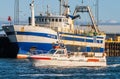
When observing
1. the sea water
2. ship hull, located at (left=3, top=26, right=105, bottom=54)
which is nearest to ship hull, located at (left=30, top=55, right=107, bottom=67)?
the sea water

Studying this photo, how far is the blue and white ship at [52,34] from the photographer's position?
131 m

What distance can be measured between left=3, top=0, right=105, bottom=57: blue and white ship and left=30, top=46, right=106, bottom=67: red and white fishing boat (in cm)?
2518

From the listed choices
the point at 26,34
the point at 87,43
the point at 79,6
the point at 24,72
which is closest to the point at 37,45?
the point at 26,34

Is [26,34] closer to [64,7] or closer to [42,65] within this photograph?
[64,7]

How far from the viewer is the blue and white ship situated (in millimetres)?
130875

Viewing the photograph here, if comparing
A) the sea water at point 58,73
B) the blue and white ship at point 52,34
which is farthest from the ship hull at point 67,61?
the blue and white ship at point 52,34

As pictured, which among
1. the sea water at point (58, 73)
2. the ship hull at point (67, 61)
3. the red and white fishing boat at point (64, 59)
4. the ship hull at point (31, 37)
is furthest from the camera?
the ship hull at point (31, 37)

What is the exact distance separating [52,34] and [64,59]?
131 ft

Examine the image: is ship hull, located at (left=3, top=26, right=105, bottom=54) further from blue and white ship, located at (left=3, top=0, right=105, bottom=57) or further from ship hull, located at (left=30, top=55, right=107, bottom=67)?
ship hull, located at (left=30, top=55, right=107, bottom=67)

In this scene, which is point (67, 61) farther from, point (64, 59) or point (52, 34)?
point (52, 34)

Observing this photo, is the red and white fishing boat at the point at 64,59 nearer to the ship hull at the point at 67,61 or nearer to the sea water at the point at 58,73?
the ship hull at the point at 67,61

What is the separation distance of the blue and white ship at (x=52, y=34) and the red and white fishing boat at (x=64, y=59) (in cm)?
2518

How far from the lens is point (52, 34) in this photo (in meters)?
133

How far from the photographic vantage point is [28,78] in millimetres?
76438
